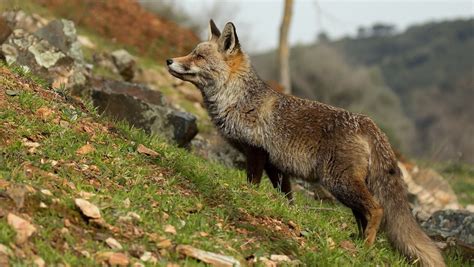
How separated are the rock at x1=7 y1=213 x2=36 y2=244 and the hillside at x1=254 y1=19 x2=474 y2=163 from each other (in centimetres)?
994

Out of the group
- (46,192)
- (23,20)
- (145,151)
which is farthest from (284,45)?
(46,192)

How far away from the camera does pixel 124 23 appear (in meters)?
22.2

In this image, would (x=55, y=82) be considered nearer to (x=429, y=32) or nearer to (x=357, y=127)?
(x=357, y=127)

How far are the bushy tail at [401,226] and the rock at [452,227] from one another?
5.02 feet

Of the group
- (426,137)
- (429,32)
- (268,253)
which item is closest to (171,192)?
(268,253)

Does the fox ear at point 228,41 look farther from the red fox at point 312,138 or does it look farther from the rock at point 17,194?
the rock at point 17,194

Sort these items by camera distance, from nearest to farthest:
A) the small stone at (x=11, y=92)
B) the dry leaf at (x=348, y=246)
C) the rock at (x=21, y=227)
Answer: the rock at (x=21, y=227)
the dry leaf at (x=348, y=246)
the small stone at (x=11, y=92)

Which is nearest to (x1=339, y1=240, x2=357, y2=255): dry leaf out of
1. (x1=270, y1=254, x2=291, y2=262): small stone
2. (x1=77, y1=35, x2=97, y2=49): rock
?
(x1=270, y1=254, x2=291, y2=262): small stone

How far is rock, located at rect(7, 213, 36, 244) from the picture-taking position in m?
4.97

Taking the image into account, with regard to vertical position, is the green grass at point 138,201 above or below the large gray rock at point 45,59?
below

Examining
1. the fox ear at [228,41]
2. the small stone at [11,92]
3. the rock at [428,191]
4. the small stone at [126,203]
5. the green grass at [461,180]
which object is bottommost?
the green grass at [461,180]

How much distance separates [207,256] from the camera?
17.9 ft

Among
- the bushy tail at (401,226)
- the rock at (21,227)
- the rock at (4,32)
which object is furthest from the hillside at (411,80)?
the rock at (21,227)

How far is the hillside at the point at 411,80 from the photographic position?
42094 millimetres
